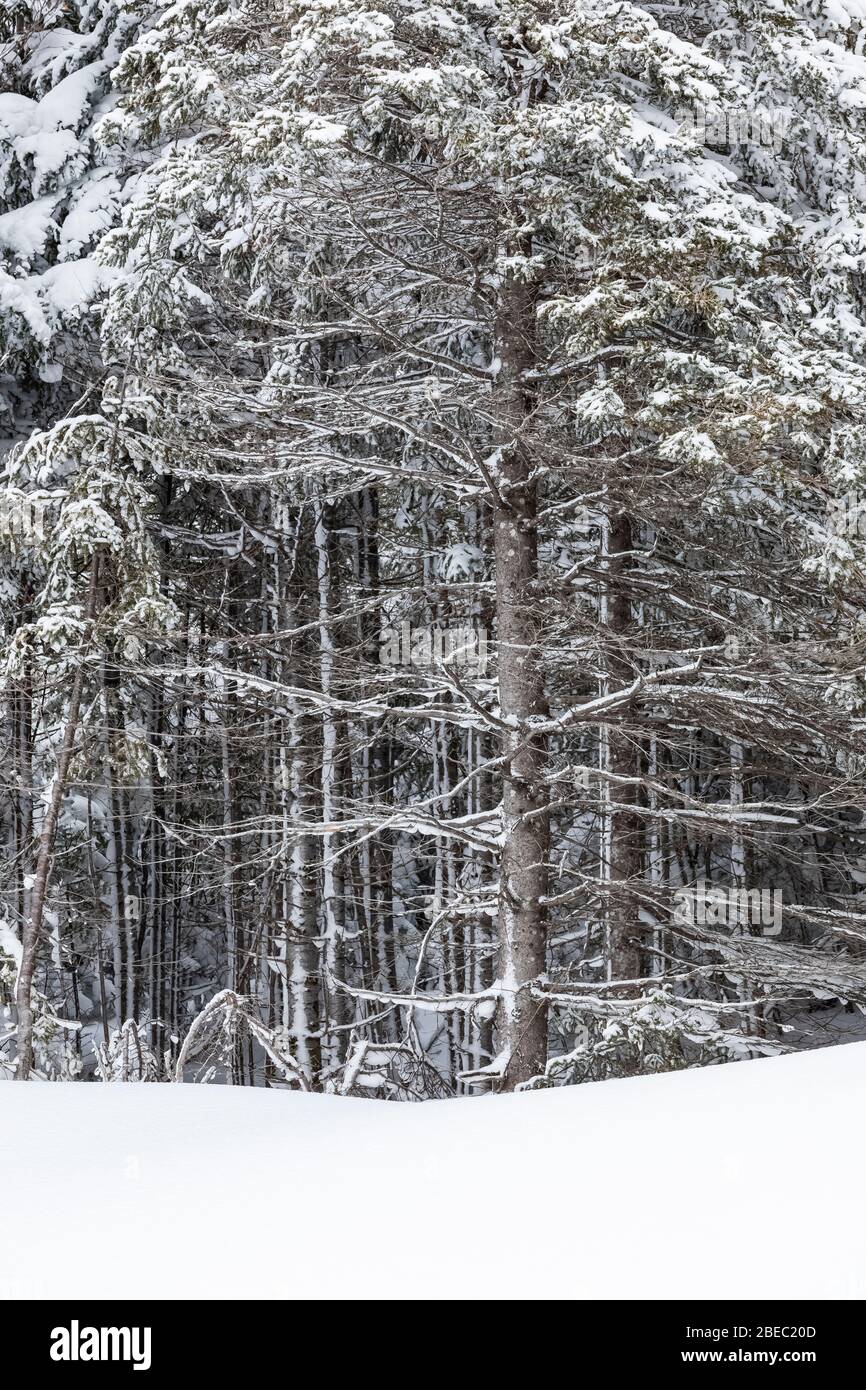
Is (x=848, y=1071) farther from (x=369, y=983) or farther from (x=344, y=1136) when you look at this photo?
(x=369, y=983)

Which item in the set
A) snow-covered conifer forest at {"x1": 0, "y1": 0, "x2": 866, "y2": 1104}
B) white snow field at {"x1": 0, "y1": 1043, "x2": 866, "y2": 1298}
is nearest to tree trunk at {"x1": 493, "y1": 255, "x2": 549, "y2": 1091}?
snow-covered conifer forest at {"x1": 0, "y1": 0, "x2": 866, "y2": 1104}

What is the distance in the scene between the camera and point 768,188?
8.65 m

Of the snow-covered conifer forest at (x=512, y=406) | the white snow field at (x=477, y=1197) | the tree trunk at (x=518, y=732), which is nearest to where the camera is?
the white snow field at (x=477, y=1197)

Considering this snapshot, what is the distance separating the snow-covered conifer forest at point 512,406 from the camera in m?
6.70

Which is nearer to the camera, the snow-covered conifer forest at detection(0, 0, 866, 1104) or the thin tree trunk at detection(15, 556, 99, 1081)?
the snow-covered conifer forest at detection(0, 0, 866, 1104)

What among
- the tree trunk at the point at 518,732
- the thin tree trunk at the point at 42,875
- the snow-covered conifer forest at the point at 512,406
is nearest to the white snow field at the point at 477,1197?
the snow-covered conifer forest at the point at 512,406

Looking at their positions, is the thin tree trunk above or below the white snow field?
above

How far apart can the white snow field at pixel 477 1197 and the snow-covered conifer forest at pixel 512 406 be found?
9.51ft

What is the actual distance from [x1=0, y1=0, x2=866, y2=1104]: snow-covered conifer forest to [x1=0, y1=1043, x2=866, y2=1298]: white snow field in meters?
2.90

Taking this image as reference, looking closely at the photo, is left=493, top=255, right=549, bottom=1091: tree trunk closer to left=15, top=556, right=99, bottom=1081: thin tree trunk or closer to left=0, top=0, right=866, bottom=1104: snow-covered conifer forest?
left=0, top=0, right=866, bottom=1104: snow-covered conifer forest

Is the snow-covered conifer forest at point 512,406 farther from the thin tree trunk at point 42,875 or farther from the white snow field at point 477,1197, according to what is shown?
the white snow field at point 477,1197

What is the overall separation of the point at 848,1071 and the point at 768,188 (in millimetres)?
7014

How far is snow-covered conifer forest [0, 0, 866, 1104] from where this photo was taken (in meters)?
6.70

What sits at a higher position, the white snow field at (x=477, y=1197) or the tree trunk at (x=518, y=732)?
the tree trunk at (x=518, y=732)
